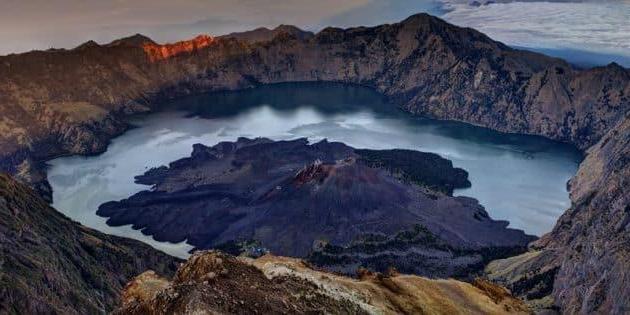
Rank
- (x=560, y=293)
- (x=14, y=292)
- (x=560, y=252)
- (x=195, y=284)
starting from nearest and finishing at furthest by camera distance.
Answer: (x=195, y=284) < (x=14, y=292) < (x=560, y=293) < (x=560, y=252)

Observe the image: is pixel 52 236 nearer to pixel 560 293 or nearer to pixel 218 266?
pixel 218 266

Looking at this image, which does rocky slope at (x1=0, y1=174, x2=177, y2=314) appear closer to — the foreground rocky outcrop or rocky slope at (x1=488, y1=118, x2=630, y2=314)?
the foreground rocky outcrop

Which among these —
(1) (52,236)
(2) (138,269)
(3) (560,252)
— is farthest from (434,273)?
(1) (52,236)

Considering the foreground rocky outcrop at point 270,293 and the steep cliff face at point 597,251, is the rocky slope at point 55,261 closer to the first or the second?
the foreground rocky outcrop at point 270,293

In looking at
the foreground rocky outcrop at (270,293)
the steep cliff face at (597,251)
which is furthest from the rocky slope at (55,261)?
the steep cliff face at (597,251)

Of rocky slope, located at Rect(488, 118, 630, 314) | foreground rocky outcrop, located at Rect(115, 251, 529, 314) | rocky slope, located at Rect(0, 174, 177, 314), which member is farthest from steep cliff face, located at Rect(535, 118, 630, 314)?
rocky slope, located at Rect(0, 174, 177, 314)

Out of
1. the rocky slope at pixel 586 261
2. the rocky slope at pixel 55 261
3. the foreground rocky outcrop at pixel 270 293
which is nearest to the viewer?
the foreground rocky outcrop at pixel 270 293
